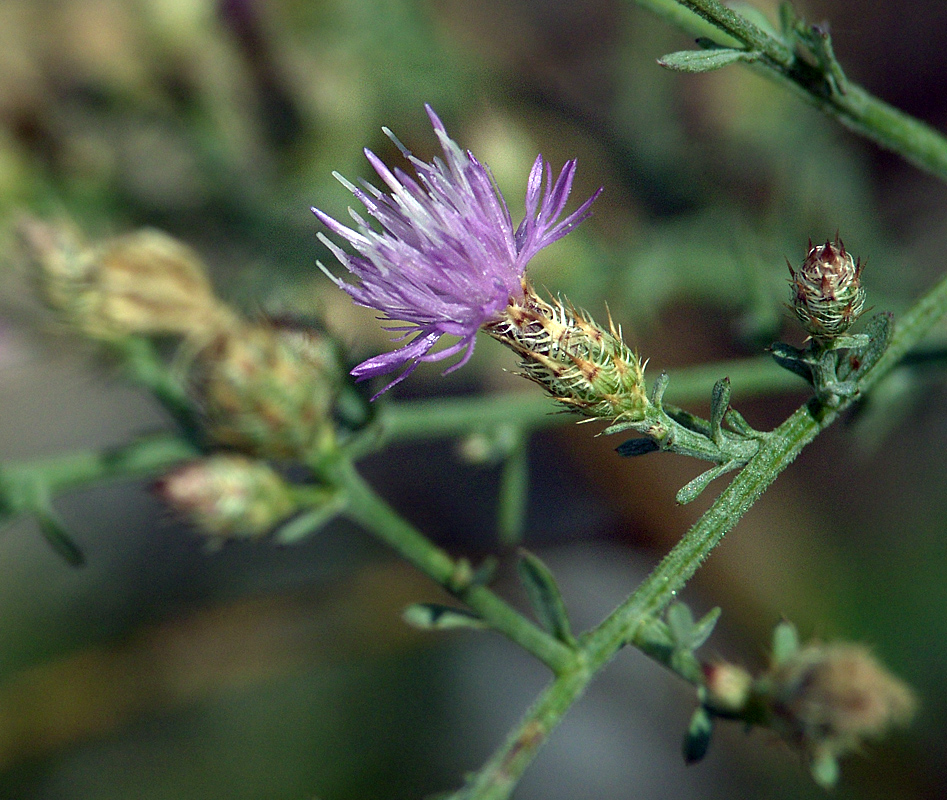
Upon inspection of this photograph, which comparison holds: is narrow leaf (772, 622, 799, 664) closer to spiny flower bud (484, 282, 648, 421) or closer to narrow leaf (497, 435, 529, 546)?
spiny flower bud (484, 282, 648, 421)

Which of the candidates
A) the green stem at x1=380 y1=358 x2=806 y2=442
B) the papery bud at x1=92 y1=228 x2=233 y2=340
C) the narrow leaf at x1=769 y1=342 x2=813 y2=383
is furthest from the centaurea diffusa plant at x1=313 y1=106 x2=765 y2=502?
the papery bud at x1=92 y1=228 x2=233 y2=340

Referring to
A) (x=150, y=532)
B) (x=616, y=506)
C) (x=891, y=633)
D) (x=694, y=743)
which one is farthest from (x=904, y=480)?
(x=150, y=532)

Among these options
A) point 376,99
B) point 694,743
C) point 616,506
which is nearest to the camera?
point 694,743

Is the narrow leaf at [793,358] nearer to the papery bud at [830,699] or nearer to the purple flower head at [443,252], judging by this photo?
the purple flower head at [443,252]

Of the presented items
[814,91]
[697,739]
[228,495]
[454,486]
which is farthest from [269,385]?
[454,486]

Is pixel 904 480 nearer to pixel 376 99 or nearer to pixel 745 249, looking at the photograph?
pixel 745 249
